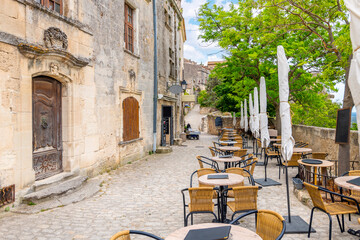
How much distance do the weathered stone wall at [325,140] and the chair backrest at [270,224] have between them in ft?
19.9

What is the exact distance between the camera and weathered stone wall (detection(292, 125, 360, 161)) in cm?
790

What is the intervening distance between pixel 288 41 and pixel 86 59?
10.8m

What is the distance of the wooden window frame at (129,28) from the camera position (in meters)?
10.9

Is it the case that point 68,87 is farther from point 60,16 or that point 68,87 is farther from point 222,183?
point 222,183

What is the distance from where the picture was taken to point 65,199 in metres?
5.93

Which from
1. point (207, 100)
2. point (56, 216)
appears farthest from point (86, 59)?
point (207, 100)

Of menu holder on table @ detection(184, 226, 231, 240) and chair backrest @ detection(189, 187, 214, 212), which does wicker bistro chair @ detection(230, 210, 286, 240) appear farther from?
chair backrest @ detection(189, 187, 214, 212)

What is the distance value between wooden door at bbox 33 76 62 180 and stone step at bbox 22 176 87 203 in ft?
1.51

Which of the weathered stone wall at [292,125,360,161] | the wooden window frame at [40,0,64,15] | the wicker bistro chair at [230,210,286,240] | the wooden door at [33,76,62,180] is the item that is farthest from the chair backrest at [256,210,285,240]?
the wooden window frame at [40,0,64,15]

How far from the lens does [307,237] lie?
13.6 ft

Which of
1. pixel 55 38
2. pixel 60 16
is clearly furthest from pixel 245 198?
pixel 60 16

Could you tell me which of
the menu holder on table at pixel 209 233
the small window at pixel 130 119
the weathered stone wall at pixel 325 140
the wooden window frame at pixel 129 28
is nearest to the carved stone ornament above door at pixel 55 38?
the small window at pixel 130 119

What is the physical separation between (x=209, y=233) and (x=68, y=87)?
230 inches

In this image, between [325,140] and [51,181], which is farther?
[325,140]
